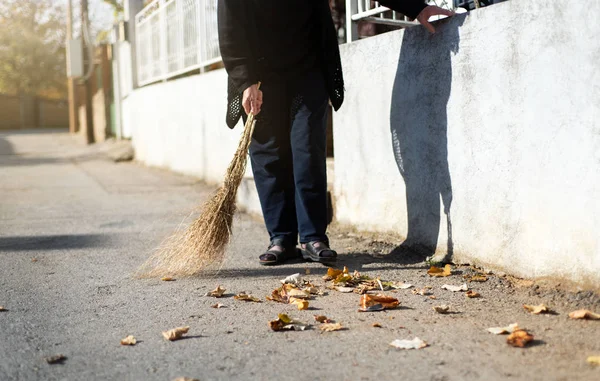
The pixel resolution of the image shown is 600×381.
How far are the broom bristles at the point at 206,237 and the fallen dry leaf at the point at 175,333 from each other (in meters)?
1.13

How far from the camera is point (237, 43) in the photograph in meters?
4.23

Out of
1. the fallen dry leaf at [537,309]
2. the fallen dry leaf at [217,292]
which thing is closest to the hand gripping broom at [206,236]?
the fallen dry leaf at [217,292]

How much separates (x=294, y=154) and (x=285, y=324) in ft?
4.85

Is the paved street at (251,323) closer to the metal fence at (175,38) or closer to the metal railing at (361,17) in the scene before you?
the metal railing at (361,17)

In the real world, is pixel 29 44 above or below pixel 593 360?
above

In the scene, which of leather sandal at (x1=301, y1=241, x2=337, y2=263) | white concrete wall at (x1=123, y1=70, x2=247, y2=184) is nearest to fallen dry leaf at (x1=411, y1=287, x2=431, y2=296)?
leather sandal at (x1=301, y1=241, x2=337, y2=263)

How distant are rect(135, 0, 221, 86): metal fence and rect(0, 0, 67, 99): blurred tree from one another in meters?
38.8

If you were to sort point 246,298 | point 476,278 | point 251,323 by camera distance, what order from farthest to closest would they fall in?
point 476,278
point 246,298
point 251,323

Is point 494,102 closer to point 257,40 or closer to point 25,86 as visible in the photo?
point 257,40

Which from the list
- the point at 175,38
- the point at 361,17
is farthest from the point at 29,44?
the point at 361,17

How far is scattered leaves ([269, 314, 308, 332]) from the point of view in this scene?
10.1ft

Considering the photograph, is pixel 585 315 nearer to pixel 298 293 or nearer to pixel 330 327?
pixel 330 327

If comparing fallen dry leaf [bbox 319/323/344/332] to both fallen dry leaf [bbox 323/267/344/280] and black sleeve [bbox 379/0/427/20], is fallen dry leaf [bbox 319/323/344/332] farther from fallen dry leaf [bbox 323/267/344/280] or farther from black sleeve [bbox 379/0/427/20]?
black sleeve [bbox 379/0/427/20]

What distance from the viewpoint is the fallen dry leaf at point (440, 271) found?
4.00 meters
